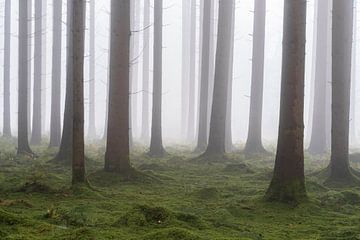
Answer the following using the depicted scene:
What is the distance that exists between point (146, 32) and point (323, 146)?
18.9 metres

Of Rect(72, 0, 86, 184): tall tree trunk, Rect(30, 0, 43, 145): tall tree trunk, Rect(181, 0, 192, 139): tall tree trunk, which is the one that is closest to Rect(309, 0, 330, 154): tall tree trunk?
Rect(72, 0, 86, 184): tall tree trunk

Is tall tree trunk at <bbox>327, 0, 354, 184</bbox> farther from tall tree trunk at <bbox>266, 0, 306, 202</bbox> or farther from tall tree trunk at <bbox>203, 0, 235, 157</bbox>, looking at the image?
tall tree trunk at <bbox>203, 0, 235, 157</bbox>

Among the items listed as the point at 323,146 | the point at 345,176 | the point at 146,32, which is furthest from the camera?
the point at 146,32

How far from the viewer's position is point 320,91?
21672 millimetres

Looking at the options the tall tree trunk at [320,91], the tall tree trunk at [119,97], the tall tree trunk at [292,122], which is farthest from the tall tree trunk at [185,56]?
the tall tree trunk at [292,122]

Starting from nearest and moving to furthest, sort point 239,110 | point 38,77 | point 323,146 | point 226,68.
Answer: point 226,68
point 323,146
point 38,77
point 239,110

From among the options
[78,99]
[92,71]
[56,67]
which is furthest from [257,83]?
[92,71]

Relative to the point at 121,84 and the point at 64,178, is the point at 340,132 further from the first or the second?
the point at 64,178

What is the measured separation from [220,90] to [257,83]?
4641 millimetres

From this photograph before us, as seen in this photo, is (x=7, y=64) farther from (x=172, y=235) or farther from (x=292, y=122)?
(x=172, y=235)

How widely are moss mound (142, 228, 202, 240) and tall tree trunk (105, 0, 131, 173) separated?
20.2 feet

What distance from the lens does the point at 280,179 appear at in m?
8.98

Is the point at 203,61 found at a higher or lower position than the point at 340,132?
higher

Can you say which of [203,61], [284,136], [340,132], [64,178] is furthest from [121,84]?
[203,61]
